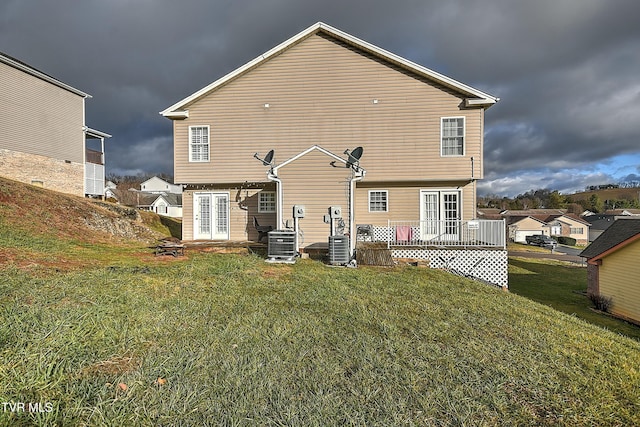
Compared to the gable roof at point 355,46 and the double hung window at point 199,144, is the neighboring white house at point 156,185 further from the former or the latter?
the gable roof at point 355,46

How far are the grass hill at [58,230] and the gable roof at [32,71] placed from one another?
8720 millimetres

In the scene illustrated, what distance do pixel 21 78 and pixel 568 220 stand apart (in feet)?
260

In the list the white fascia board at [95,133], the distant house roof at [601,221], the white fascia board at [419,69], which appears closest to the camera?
the white fascia board at [419,69]

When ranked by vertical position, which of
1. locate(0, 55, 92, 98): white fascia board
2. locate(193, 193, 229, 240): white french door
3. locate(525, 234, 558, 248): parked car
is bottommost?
locate(525, 234, 558, 248): parked car

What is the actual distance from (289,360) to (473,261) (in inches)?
359

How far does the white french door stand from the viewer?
1326 cm

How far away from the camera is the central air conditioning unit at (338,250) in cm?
891

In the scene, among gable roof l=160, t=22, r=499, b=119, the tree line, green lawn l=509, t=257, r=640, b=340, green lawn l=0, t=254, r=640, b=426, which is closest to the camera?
green lawn l=0, t=254, r=640, b=426

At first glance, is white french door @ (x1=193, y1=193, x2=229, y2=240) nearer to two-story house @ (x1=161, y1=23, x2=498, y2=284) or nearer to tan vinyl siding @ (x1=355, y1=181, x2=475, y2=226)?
two-story house @ (x1=161, y1=23, x2=498, y2=284)

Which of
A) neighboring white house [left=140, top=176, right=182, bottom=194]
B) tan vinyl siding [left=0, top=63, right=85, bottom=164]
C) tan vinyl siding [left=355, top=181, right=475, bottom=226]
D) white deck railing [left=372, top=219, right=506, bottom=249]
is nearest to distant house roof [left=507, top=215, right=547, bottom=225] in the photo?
tan vinyl siding [left=355, top=181, right=475, bottom=226]

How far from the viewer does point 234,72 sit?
1280cm

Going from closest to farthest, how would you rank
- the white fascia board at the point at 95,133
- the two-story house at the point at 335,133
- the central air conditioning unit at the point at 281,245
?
the central air conditioning unit at the point at 281,245, the two-story house at the point at 335,133, the white fascia board at the point at 95,133

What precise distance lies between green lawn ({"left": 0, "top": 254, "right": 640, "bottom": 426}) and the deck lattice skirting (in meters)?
4.84

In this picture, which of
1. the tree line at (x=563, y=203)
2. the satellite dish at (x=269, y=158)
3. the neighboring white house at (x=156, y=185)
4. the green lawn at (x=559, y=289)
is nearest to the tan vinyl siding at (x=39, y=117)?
the satellite dish at (x=269, y=158)
